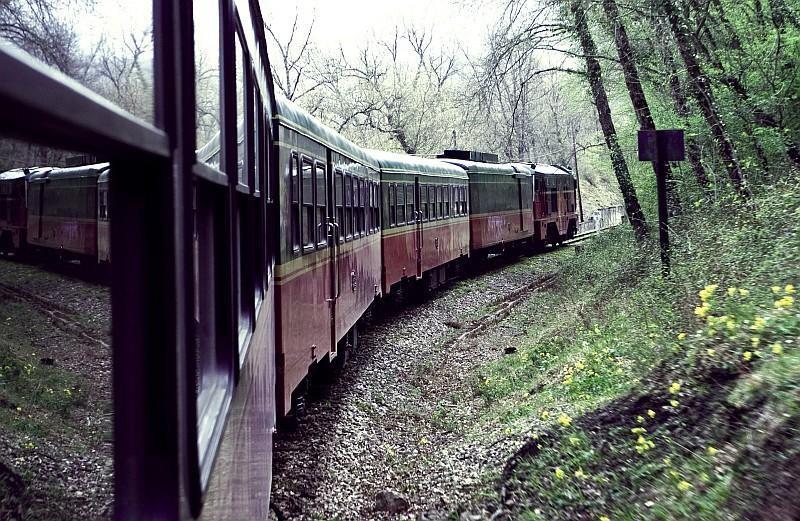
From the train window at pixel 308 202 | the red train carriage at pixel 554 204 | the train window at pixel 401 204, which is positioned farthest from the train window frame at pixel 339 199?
the red train carriage at pixel 554 204

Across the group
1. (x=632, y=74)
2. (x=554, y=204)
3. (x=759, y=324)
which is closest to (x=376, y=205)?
(x=632, y=74)

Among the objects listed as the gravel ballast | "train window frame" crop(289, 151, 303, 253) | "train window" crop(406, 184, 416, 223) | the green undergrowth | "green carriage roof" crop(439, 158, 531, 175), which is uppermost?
"green carriage roof" crop(439, 158, 531, 175)

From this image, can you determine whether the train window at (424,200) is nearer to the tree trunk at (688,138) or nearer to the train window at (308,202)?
the tree trunk at (688,138)

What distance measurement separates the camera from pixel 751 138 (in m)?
12.1

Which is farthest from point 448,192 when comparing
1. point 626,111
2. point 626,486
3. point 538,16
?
point 626,486

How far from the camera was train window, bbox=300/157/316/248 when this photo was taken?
7.20m

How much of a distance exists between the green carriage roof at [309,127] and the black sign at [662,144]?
3.17 m

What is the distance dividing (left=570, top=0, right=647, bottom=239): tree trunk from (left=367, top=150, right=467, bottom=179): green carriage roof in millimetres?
3315

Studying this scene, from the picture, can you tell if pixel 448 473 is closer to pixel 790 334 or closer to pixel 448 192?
pixel 790 334

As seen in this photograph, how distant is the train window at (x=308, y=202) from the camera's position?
7202mm

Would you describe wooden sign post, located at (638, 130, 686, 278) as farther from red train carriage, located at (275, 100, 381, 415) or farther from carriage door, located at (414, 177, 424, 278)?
carriage door, located at (414, 177, 424, 278)

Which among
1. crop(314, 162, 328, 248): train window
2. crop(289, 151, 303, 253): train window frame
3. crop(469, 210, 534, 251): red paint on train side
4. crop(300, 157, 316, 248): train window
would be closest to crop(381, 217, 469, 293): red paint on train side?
crop(469, 210, 534, 251): red paint on train side

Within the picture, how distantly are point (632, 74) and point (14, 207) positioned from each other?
13.9m

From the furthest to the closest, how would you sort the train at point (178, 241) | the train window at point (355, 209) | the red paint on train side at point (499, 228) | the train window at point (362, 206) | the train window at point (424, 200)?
the red paint on train side at point (499, 228) < the train window at point (424, 200) < the train window at point (362, 206) < the train window at point (355, 209) < the train at point (178, 241)
